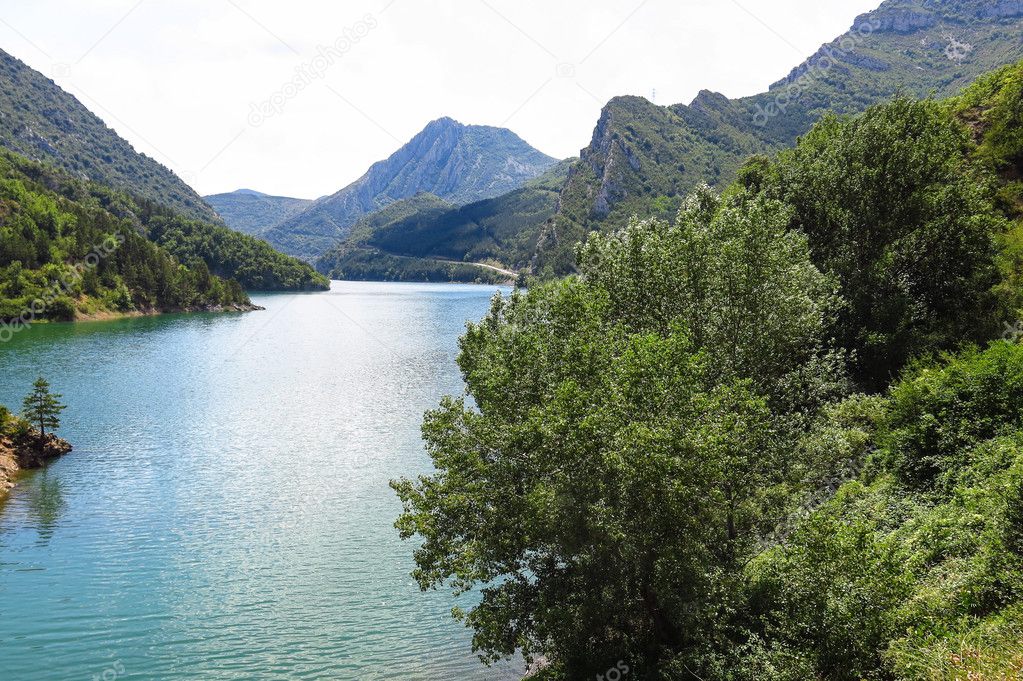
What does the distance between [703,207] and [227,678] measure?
123ft

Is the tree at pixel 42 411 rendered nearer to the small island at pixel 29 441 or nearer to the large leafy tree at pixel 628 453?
the small island at pixel 29 441

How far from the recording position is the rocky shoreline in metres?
42.6

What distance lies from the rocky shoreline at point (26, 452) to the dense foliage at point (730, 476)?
36289mm

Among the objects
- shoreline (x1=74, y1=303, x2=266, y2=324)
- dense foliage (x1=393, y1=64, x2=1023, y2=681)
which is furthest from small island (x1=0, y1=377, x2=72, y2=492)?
shoreline (x1=74, y1=303, x2=266, y2=324)

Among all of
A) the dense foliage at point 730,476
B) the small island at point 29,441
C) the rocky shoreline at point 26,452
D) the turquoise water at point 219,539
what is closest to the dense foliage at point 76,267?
the turquoise water at point 219,539

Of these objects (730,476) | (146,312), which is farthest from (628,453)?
(146,312)

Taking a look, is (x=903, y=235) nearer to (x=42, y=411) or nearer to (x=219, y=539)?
(x=219, y=539)

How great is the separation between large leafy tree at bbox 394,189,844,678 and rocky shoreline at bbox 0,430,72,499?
3714 centimetres

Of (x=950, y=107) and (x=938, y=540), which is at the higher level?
(x=950, y=107)

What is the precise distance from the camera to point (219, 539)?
1371 inches

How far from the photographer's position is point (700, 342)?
26625mm

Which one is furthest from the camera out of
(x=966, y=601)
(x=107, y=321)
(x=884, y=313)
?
(x=107, y=321)

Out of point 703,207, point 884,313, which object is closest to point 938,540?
point 884,313

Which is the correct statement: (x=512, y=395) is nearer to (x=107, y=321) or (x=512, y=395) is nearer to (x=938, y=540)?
(x=938, y=540)
